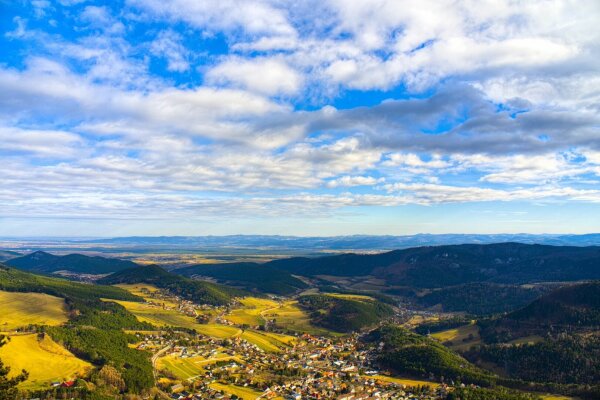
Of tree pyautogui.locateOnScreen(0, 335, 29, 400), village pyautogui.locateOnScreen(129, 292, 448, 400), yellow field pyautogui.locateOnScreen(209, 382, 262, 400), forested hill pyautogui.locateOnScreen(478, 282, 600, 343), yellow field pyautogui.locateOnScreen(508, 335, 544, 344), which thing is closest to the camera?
tree pyautogui.locateOnScreen(0, 335, 29, 400)

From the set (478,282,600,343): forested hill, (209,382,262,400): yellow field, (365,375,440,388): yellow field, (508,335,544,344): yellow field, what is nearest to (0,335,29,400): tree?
(209,382,262,400): yellow field

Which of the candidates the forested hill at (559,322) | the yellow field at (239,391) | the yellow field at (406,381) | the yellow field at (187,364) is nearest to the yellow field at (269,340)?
the yellow field at (187,364)

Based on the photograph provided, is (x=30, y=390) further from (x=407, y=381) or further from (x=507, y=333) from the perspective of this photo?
(x=507, y=333)

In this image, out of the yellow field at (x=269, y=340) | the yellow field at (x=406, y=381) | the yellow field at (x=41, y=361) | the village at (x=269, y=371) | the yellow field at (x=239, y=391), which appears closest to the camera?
the yellow field at (x=239, y=391)

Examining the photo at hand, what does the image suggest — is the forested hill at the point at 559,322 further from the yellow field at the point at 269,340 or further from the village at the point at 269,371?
the yellow field at the point at 269,340

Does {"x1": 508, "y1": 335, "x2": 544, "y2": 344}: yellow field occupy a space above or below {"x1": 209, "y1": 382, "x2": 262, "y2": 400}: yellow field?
below

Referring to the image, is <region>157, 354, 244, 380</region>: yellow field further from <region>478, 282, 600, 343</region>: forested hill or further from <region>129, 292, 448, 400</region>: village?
<region>478, 282, 600, 343</region>: forested hill
